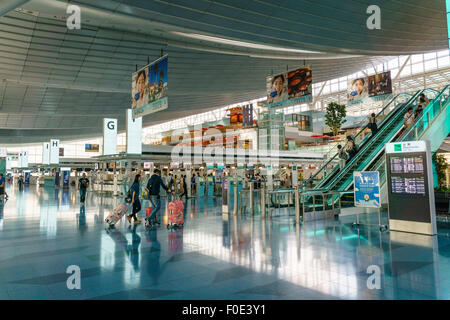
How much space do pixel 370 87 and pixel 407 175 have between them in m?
13.3

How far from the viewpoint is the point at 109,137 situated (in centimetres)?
2239

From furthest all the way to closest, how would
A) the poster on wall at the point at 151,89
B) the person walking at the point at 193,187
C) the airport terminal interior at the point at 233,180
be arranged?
the person walking at the point at 193,187 < the poster on wall at the point at 151,89 < the airport terminal interior at the point at 233,180

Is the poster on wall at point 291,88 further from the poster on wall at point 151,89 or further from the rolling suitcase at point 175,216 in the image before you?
the rolling suitcase at point 175,216

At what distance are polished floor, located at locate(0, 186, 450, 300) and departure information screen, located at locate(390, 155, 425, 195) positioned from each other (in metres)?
1.13

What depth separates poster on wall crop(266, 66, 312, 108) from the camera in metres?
13.8

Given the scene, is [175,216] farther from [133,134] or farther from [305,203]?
[133,134]

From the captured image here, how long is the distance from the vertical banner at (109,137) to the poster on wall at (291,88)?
12725mm

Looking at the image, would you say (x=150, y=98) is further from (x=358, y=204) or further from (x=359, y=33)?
(x=359, y=33)

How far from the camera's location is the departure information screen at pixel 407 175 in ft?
23.6

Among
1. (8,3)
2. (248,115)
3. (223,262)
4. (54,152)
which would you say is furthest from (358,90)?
(54,152)

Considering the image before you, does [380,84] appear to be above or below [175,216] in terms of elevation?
above

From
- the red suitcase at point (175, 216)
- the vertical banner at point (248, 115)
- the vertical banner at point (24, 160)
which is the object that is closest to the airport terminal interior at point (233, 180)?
the red suitcase at point (175, 216)

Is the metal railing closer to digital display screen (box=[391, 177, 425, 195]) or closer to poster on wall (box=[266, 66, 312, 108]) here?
digital display screen (box=[391, 177, 425, 195])
